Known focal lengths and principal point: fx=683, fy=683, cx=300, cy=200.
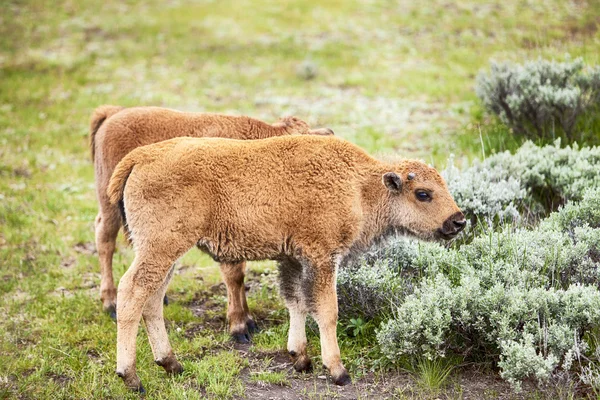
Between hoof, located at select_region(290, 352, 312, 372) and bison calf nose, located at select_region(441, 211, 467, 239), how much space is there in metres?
1.61

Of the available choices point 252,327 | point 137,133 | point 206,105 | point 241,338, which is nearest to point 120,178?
point 137,133

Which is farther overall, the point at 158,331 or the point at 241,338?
the point at 241,338

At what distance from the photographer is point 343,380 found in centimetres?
557

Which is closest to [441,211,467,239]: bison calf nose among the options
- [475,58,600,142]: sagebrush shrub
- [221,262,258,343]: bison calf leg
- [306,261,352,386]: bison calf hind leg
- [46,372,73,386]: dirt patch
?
[306,261,352,386]: bison calf hind leg

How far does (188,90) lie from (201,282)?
24.4ft

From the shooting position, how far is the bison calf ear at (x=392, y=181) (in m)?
5.67

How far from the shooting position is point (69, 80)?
15477 mm

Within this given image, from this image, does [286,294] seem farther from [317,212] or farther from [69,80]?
[69,80]

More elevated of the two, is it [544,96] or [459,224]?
[544,96]

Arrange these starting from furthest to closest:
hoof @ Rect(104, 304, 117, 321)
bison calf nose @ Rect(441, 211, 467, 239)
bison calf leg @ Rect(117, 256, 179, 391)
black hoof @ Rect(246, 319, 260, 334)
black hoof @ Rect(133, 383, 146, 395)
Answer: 1. hoof @ Rect(104, 304, 117, 321)
2. black hoof @ Rect(246, 319, 260, 334)
3. bison calf nose @ Rect(441, 211, 467, 239)
4. black hoof @ Rect(133, 383, 146, 395)
5. bison calf leg @ Rect(117, 256, 179, 391)

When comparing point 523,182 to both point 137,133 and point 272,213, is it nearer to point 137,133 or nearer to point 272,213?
point 272,213

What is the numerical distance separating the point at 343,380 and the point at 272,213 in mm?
1481

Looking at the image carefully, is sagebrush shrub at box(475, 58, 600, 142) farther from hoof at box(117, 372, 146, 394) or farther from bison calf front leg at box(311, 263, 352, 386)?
hoof at box(117, 372, 146, 394)

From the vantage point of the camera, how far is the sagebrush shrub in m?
9.87
